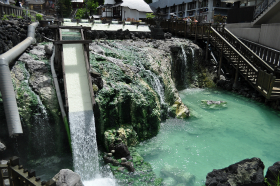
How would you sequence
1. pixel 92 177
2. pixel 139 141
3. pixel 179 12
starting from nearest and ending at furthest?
pixel 92 177 < pixel 139 141 < pixel 179 12

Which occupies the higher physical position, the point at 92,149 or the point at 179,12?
the point at 179,12

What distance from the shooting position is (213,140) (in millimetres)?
9922

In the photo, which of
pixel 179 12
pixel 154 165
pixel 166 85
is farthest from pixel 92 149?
pixel 179 12

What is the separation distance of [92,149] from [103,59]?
5.05 m

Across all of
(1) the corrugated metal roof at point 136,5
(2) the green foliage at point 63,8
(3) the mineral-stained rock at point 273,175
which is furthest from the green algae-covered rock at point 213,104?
(2) the green foliage at point 63,8

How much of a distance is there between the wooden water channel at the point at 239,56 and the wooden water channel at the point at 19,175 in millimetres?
12518

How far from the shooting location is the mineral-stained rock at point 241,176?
570 cm

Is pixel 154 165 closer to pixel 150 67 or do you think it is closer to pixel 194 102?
pixel 150 67

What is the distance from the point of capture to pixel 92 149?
7.78m

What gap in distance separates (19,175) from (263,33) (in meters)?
18.5

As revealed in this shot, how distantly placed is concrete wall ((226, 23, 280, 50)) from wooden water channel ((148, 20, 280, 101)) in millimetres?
1372

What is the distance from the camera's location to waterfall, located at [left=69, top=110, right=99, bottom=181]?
294 inches

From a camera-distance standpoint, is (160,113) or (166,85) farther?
(166,85)

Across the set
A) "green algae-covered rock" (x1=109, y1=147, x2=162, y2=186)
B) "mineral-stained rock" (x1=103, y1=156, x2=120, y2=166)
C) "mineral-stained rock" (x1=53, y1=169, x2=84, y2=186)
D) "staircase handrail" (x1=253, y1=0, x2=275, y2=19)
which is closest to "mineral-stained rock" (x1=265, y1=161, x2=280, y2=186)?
"green algae-covered rock" (x1=109, y1=147, x2=162, y2=186)
